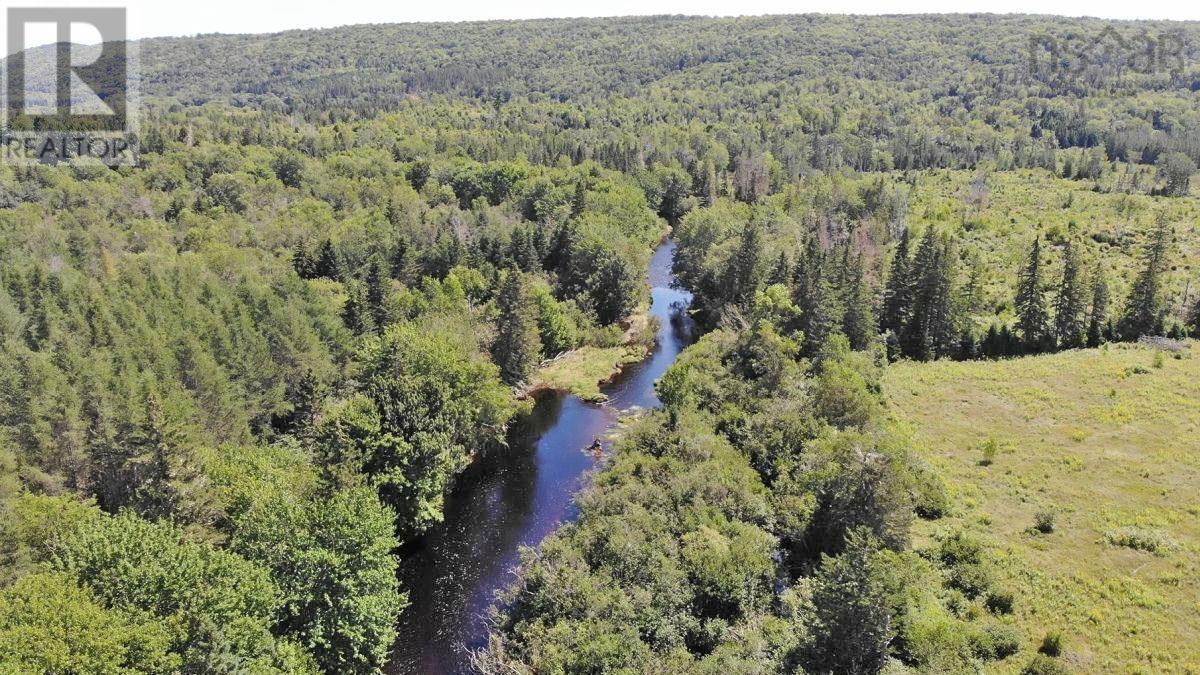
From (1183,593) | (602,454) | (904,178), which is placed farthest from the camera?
(904,178)

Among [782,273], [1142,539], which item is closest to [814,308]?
[782,273]

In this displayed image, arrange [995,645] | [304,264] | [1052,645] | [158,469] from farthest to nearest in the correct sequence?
[304,264]
[158,469]
[995,645]
[1052,645]

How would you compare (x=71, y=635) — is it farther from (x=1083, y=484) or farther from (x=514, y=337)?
(x=1083, y=484)

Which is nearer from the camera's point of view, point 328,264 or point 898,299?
point 898,299

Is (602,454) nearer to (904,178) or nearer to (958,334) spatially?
(958,334)

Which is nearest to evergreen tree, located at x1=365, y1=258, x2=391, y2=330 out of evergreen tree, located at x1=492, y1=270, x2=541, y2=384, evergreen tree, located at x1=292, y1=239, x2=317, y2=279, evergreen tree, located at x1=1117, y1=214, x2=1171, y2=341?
evergreen tree, located at x1=492, y1=270, x2=541, y2=384

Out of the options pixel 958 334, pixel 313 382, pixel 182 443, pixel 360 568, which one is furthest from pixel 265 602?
pixel 958 334

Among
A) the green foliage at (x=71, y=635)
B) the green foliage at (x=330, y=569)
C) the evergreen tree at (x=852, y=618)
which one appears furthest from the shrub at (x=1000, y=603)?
the green foliage at (x=71, y=635)
